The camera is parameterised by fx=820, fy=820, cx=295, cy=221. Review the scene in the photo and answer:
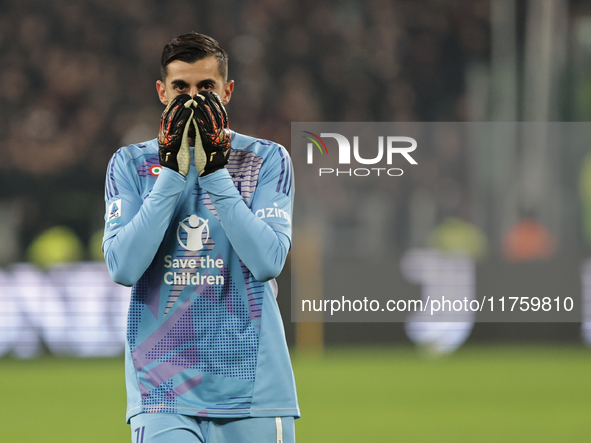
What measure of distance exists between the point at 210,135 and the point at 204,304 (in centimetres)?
43

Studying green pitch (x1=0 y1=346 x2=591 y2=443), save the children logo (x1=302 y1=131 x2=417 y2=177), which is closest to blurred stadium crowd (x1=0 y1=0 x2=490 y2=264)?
save the children logo (x1=302 y1=131 x2=417 y2=177)

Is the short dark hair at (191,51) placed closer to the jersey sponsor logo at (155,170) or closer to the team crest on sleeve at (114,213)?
the jersey sponsor logo at (155,170)

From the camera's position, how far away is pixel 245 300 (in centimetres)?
207

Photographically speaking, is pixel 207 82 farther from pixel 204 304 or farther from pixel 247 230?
pixel 204 304

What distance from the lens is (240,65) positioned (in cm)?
915

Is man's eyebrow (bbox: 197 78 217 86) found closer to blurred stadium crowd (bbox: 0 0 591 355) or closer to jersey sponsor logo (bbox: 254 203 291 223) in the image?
jersey sponsor logo (bbox: 254 203 291 223)

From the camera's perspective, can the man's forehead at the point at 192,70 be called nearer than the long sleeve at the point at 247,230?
No

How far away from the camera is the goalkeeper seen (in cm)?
200

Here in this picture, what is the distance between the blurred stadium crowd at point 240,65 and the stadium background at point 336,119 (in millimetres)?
23

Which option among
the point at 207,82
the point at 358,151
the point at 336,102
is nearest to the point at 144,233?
the point at 207,82

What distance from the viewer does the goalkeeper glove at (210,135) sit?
1.99 metres

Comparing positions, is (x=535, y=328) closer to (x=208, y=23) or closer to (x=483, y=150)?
(x=483, y=150)

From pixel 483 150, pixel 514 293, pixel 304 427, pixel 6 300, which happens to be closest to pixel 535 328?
pixel 514 293

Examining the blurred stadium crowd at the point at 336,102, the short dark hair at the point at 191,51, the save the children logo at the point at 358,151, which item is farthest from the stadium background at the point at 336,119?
the short dark hair at the point at 191,51
